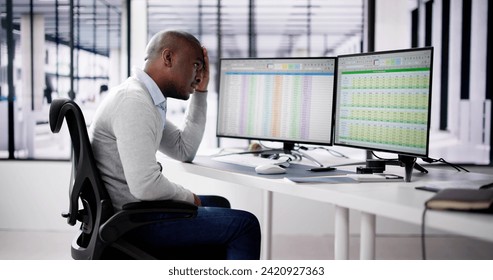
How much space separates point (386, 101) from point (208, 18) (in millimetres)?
2839

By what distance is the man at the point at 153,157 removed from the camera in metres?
1.78

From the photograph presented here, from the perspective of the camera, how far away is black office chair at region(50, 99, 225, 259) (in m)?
1.72

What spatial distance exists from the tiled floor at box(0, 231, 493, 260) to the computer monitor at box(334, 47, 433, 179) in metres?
1.58

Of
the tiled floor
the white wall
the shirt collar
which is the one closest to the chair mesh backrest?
the shirt collar

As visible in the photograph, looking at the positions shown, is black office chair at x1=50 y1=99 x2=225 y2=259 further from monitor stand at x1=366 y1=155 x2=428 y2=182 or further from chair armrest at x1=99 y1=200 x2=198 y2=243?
monitor stand at x1=366 y1=155 x2=428 y2=182

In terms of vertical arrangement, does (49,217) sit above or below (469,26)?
below

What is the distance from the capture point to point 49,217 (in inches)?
167

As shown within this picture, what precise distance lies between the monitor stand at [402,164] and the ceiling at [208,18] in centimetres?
228

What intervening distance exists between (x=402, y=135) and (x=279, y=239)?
7.37ft

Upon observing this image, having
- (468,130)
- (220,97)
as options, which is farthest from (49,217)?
(468,130)

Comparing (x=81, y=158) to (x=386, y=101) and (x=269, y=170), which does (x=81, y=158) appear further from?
(x=386, y=101)

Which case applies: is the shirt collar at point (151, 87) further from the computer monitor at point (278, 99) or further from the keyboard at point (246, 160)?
the computer monitor at point (278, 99)

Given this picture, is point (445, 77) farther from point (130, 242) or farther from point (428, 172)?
point (130, 242)
